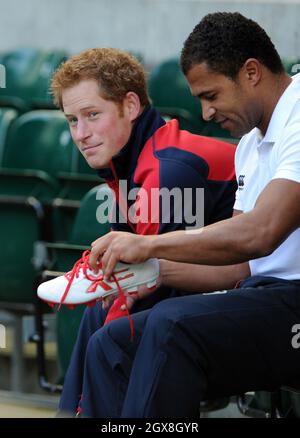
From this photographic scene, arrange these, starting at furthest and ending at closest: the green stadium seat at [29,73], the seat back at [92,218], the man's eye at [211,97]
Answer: the green stadium seat at [29,73]
the seat back at [92,218]
the man's eye at [211,97]

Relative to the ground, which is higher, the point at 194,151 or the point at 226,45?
the point at 226,45

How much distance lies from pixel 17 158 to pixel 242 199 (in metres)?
2.35

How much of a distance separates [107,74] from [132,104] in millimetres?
118

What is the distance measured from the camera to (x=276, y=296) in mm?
2889

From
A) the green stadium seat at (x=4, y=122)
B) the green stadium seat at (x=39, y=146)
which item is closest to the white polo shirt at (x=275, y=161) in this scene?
the green stadium seat at (x=39, y=146)

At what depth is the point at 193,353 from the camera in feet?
8.96

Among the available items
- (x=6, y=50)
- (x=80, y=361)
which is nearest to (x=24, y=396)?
(x=80, y=361)

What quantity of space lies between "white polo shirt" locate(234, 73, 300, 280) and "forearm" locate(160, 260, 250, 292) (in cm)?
7

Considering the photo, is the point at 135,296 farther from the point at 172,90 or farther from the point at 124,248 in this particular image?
the point at 172,90

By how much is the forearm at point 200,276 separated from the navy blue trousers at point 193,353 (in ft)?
0.42

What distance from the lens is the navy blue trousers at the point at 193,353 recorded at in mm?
2715

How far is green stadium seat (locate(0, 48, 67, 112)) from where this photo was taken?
6246mm

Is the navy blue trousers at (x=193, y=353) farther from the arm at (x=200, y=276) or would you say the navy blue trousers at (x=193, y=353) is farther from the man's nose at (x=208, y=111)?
the man's nose at (x=208, y=111)

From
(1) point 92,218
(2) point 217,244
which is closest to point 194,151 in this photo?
(2) point 217,244
